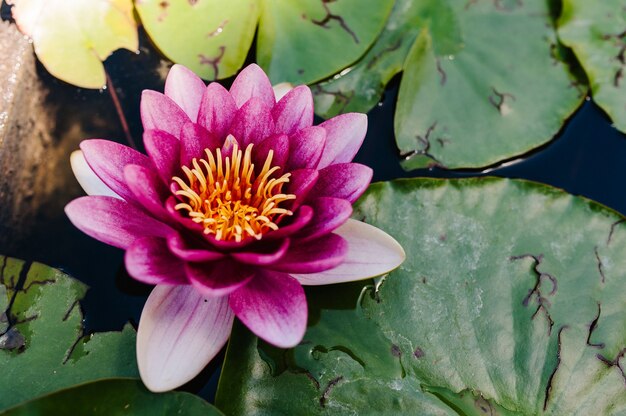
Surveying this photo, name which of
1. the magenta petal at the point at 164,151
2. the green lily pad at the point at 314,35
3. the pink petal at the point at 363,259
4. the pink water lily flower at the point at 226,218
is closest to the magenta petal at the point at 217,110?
the pink water lily flower at the point at 226,218

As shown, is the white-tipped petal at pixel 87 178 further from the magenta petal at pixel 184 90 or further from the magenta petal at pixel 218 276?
the magenta petal at pixel 218 276

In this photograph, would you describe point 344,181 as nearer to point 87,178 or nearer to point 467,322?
point 467,322

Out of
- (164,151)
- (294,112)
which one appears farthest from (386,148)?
(164,151)

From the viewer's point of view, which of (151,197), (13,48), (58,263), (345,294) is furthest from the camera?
(13,48)

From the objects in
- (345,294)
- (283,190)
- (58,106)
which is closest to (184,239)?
(283,190)

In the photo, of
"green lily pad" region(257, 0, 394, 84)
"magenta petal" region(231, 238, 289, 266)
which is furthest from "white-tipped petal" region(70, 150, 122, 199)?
"green lily pad" region(257, 0, 394, 84)

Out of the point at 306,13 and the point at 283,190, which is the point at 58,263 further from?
the point at 306,13
